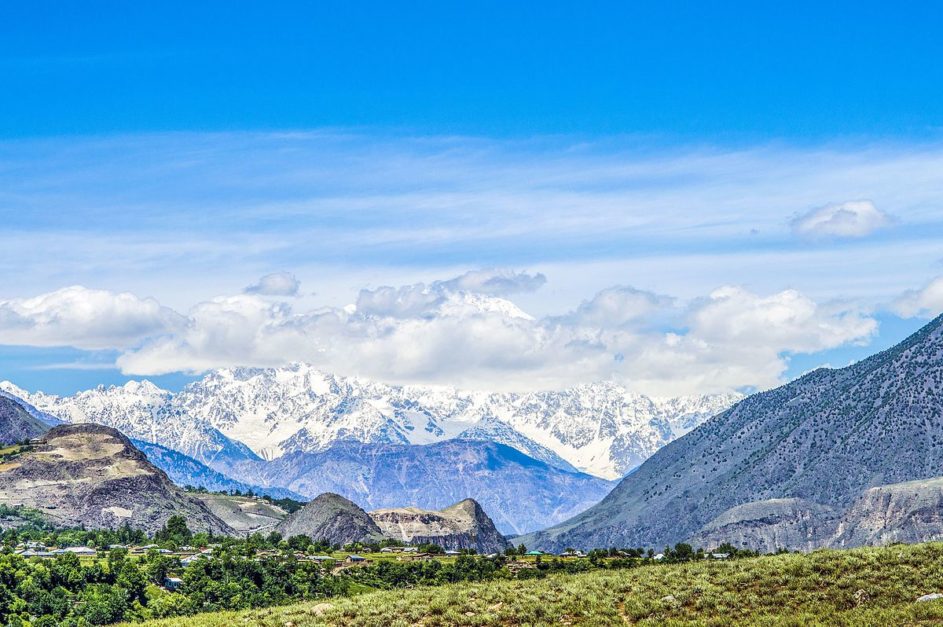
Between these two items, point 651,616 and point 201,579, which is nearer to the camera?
point 651,616

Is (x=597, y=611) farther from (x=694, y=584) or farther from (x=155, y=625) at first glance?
(x=155, y=625)

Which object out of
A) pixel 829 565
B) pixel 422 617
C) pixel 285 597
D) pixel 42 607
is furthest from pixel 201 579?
pixel 829 565

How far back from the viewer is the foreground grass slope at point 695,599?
238ft

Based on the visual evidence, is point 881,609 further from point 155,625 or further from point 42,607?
point 42,607

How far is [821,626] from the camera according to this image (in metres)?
67.3

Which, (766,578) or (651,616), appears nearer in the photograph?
(651,616)

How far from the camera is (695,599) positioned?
3063 inches

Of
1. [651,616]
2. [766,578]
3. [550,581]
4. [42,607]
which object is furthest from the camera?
[42,607]

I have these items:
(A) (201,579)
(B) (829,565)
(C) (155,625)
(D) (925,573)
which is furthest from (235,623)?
(A) (201,579)

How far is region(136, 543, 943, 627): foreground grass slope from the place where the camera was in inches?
2854

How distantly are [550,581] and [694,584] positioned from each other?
1369cm

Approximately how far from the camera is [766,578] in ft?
266

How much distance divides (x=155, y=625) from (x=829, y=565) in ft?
175

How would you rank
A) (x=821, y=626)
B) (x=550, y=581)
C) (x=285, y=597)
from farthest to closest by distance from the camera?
(x=285, y=597) < (x=550, y=581) < (x=821, y=626)
